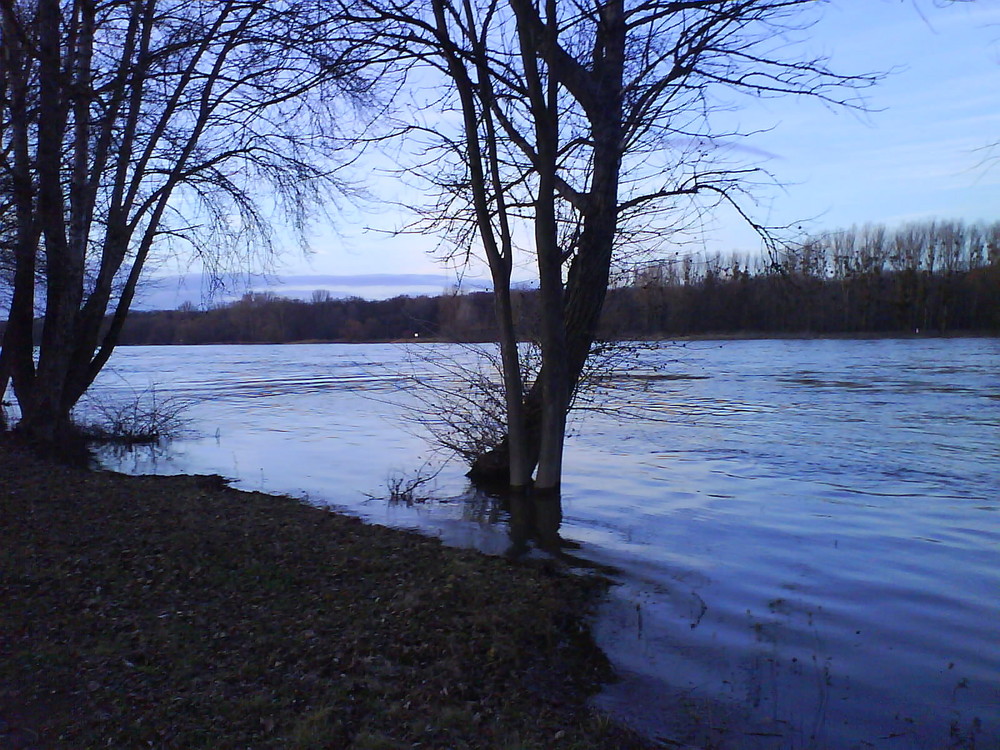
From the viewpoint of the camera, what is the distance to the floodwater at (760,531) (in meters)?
6.12

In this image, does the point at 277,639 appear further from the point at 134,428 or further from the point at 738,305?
the point at 738,305

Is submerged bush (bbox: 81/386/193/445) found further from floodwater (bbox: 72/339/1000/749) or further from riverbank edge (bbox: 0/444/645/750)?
riverbank edge (bbox: 0/444/645/750)

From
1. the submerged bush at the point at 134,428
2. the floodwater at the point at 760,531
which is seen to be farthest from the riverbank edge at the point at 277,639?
the submerged bush at the point at 134,428

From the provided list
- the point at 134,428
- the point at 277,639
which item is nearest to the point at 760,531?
the point at 277,639

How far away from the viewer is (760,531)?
1149cm

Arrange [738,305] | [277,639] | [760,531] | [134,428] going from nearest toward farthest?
1. [277,639]
2. [760,531]
3. [134,428]
4. [738,305]

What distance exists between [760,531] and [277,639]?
728 centimetres

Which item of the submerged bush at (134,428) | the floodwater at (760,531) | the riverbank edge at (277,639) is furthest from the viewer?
the submerged bush at (134,428)

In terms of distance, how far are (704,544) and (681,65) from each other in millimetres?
5759

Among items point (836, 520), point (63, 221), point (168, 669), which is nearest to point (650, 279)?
point (836, 520)

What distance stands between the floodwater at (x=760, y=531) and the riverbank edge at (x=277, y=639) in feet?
2.30

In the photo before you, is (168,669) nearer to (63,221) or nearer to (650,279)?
(650,279)

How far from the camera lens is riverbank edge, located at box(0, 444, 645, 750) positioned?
4.83m

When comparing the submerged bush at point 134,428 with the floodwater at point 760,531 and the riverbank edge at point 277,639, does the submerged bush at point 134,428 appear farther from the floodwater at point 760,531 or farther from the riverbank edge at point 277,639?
the riverbank edge at point 277,639
